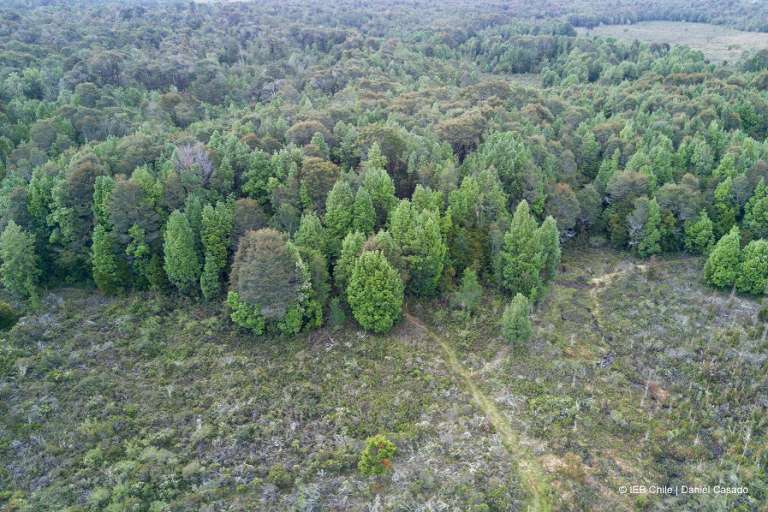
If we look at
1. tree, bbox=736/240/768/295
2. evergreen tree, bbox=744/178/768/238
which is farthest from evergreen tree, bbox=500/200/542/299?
evergreen tree, bbox=744/178/768/238

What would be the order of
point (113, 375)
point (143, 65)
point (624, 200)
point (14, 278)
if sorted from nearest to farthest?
point (113, 375) < point (14, 278) < point (624, 200) < point (143, 65)

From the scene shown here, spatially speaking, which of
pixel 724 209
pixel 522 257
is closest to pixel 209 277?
pixel 522 257

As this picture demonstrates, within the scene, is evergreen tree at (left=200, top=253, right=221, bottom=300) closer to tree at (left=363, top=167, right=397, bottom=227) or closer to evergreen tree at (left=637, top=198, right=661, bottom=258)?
tree at (left=363, top=167, right=397, bottom=227)

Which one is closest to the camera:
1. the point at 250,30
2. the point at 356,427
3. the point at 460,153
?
the point at 356,427

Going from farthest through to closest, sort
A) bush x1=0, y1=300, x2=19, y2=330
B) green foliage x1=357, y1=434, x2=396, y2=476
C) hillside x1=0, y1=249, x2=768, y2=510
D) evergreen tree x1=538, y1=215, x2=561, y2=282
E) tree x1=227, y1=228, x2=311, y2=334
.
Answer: evergreen tree x1=538, y1=215, x2=561, y2=282 < bush x1=0, y1=300, x2=19, y2=330 < tree x1=227, y1=228, x2=311, y2=334 < green foliage x1=357, y1=434, x2=396, y2=476 < hillside x1=0, y1=249, x2=768, y2=510

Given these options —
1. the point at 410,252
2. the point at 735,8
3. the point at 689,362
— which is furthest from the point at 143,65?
the point at 735,8

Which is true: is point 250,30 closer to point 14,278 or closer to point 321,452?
point 14,278

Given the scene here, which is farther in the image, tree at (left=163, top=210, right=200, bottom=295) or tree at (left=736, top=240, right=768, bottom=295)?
tree at (left=736, top=240, right=768, bottom=295)
